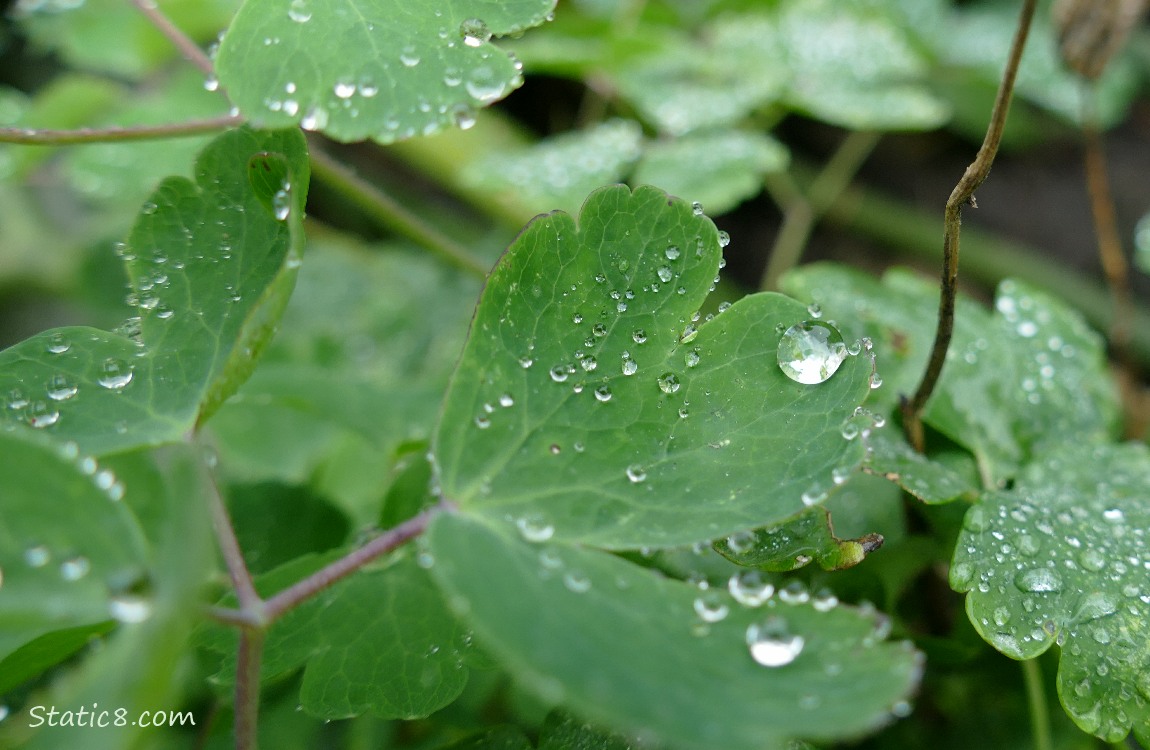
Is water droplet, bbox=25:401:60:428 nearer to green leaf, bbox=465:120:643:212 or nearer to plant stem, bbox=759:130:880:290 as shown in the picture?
green leaf, bbox=465:120:643:212

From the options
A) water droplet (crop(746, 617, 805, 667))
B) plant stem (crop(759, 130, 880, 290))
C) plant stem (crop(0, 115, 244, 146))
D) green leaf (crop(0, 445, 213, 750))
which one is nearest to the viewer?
green leaf (crop(0, 445, 213, 750))

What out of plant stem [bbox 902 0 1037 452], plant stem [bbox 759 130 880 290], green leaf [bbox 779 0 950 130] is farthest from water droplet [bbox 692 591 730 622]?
plant stem [bbox 759 130 880 290]

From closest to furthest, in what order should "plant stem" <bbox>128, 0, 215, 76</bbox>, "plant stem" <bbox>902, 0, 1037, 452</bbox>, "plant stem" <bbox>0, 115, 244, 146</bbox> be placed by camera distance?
1. "plant stem" <bbox>902, 0, 1037, 452</bbox>
2. "plant stem" <bbox>0, 115, 244, 146</bbox>
3. "plant stem" <bbox>128, 0, 215, 76</bbox>

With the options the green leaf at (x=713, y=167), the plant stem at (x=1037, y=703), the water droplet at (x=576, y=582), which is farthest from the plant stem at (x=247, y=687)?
the green leaf at (x=713, y=167)

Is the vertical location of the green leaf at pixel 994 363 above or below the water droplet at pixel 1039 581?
below

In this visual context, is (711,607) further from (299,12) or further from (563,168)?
(563,168)

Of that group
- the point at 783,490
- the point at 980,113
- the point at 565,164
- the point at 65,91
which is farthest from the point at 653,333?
the point at 980,113

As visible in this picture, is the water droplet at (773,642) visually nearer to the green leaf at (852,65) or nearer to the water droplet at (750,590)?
the water droplet at (750,590)
